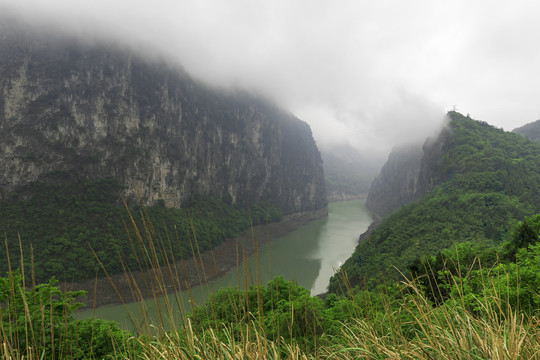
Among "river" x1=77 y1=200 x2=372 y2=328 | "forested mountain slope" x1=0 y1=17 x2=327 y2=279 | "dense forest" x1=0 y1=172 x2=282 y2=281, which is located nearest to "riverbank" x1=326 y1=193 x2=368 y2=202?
"river" x1=77 y1=200 x2=372 y2=328

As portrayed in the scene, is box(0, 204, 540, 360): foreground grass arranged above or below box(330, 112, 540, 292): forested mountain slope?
above

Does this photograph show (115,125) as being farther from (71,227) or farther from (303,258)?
(303,258)

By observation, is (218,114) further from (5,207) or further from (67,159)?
(5,207)

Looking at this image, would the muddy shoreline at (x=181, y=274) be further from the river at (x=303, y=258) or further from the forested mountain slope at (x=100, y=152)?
the forested mountain slope at (x=100, y=152)

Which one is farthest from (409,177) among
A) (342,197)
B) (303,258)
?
(342,197)

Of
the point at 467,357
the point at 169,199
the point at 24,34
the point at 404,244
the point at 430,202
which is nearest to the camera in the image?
the point at 467,357

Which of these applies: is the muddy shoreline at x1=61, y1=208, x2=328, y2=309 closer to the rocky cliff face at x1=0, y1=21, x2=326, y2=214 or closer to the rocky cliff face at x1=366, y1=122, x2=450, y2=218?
the rocky cliff face at x1=0, y1=21, x2=326, y2=214

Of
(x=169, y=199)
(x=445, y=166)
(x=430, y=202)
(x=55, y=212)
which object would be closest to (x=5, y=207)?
(x=55, y=212)
